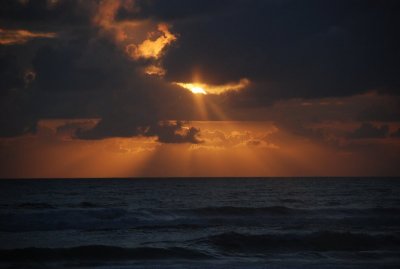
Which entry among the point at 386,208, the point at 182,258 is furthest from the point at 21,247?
the point at 386,208

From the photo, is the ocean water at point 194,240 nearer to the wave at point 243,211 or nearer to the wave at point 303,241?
the wave at point 303,241

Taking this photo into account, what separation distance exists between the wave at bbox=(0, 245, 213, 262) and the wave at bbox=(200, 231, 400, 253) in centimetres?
306

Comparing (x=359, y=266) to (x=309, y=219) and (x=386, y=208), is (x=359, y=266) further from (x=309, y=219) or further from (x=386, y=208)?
(x=386, y=208)

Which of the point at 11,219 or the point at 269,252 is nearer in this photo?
the point at 269,252

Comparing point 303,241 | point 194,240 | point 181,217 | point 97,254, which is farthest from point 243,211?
point 97,254

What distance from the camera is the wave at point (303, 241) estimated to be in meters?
24.9

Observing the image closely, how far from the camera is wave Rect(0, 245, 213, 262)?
70.8ft

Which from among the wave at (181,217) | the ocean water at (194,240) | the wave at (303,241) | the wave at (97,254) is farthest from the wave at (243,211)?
the wave at (97,254)

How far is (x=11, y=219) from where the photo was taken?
36781mm

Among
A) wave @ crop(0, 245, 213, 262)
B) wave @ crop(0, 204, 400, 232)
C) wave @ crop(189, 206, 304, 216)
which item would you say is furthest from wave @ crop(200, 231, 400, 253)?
wave @ crop(189, 206, 304, 216)

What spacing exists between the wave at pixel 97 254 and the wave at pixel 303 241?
10.0ft

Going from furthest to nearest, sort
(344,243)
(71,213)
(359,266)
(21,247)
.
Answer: (71,213), (344,243), (21,247), (359,266)

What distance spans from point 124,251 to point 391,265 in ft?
38.8

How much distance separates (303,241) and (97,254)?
36.7 ft
